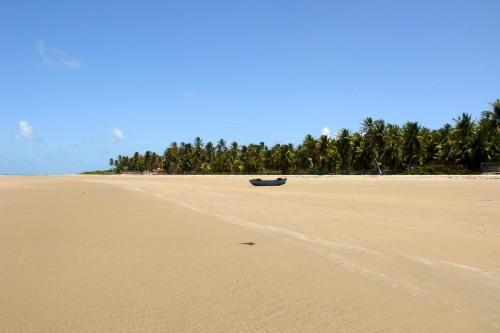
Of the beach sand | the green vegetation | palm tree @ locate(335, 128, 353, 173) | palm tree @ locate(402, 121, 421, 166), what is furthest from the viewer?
palm tree @ locate(335, 128, 353, 173)

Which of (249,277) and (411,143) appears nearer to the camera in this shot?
(249,277)

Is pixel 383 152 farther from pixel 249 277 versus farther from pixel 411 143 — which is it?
pixel 249 277

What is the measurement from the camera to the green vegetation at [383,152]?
218 feet

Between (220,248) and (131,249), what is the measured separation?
5.86 feet

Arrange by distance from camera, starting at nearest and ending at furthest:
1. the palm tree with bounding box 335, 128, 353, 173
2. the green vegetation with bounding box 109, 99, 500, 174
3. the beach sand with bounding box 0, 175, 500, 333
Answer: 1. the beach sand with bounding box 0, 175, 500, 333
2. the green vegetation with bounding box 109, 99, 500, 174
3. the palm tree with bounding box 335, 128, 353, 173

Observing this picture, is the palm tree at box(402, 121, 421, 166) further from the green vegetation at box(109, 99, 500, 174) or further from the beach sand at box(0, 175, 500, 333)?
the beach sand at box(0, 175, 500, 333)

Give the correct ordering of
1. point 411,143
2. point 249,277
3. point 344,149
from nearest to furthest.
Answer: point 249,277, point 411,143, point 344,149

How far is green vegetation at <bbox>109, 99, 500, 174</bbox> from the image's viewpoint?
66562 mm

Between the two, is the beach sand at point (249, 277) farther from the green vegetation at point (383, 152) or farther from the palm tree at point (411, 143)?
the palm tree at point (411, 143)

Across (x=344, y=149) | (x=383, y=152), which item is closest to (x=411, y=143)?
(x=383, y=152)

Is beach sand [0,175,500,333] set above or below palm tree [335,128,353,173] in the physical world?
below

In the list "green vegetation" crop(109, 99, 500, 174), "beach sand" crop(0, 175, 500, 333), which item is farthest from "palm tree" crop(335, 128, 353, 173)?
"beach sand" crop(0, 175, 500, 333)

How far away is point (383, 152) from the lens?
8331cm

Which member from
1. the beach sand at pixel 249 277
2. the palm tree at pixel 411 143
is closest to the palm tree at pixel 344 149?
the palm tree at pixel 411 143
